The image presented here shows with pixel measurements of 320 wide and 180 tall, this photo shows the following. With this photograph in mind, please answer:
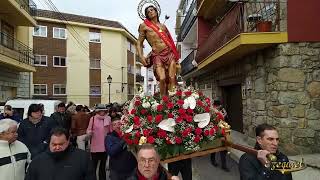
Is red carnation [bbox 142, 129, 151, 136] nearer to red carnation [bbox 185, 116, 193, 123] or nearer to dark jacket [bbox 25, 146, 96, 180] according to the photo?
red carnation [bbox 185, 116, 193, 123]

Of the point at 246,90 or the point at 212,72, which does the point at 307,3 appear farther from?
the point at 212,72

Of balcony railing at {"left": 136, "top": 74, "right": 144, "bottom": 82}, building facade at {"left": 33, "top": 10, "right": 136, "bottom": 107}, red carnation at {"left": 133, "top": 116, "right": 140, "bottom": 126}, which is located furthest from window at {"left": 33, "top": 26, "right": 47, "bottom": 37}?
red carnation at {"left": 133, "top": 116, "right": 140, "bottom": 126}

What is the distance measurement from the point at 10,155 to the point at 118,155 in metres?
1.47

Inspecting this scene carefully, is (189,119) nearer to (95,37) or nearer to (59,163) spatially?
(59,163)

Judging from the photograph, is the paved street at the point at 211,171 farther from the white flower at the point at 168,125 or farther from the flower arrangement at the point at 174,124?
the white flower at the point at 168,125

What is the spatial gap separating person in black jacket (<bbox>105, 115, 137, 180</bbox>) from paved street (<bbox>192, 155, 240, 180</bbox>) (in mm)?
3380

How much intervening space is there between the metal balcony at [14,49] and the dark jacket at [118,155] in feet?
42.1

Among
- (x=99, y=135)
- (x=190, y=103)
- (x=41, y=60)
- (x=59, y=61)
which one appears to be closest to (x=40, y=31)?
(x=41, y=60)

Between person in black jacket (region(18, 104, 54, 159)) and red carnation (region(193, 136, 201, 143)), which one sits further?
person in black jacket (region(18, 104, 54, 159))

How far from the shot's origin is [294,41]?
32.1ft

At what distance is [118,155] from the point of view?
5441mm

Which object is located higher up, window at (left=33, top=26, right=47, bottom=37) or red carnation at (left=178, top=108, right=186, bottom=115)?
window at (left=33, top=26, right=47, bottom=37)

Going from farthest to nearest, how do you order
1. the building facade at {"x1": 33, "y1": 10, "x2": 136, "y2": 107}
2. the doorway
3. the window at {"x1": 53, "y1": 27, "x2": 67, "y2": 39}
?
the window at {"x1": 53, "y1": 27, "x2": 67, "y2": 39}, the building facade at {"x1": 33, "y1": 10, "x2": 136, "y2": 107}, the doorway

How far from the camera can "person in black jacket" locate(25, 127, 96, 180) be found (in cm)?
383
